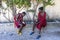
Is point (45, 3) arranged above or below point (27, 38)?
above

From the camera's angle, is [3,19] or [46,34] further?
[3,19]

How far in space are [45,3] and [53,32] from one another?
4.41ft

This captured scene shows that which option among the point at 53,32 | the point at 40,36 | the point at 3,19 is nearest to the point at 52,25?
the point at 53,32

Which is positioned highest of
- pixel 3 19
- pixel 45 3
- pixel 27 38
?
pixel 45 3

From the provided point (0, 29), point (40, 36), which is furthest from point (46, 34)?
point (0, 29)

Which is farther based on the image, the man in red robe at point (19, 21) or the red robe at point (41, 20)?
the man in red robe at point (19, 21)

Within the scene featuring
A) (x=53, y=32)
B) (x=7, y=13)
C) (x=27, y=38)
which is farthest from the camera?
(x=7, y=13)

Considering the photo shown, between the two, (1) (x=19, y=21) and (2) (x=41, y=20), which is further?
(1) (x=19, y=21)

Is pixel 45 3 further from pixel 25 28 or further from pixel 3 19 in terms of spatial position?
pixel 3 19

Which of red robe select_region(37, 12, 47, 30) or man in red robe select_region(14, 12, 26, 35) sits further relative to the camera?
man in red robe select_region(14, 12, 26, 35)

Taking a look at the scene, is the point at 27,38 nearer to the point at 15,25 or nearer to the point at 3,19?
the point at 15,25

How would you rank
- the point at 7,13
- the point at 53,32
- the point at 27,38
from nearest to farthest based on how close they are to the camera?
the point at 27,38
the point at 53,32
the point at 7,13

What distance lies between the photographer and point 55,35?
8539 mm

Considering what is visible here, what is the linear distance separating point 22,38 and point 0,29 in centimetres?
134
